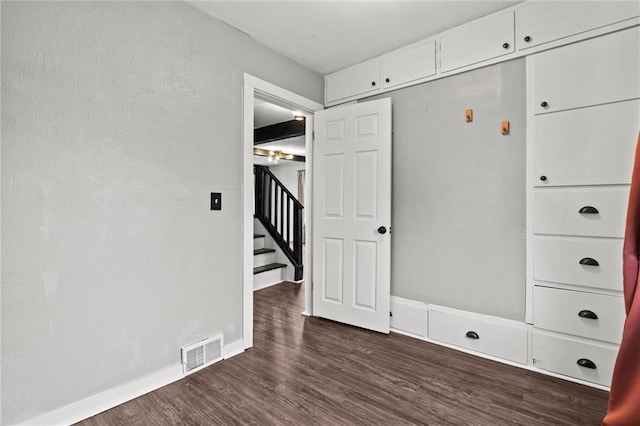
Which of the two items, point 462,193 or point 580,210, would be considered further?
point 462,193

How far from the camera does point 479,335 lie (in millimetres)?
2396

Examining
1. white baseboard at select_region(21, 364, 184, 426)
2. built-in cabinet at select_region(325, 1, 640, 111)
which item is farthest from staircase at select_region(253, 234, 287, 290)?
built-in cabinet at select_region(325, 1, 640, 111)

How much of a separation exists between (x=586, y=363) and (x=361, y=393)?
1406mm

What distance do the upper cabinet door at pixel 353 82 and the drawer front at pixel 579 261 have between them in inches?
75.0

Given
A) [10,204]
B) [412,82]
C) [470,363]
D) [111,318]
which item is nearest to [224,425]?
[111,318]

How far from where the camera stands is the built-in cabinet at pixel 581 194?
1.88 m

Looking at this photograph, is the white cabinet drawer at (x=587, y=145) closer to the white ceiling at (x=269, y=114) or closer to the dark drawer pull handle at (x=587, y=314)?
the dark drawer pull handle at (x=587, y=314)

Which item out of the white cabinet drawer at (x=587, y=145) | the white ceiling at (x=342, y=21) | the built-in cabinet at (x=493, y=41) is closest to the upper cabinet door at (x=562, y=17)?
the built-in cabinet at (x=493, y=41)

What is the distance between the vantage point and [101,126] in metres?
1.76

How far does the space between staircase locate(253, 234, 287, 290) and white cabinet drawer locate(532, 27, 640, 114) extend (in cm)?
349

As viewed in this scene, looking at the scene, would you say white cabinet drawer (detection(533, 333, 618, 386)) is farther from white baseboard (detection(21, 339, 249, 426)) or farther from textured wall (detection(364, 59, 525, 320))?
white baseboard (detection(21, 339, 249, 426))

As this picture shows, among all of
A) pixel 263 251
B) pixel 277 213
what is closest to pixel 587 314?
pixel 263 251

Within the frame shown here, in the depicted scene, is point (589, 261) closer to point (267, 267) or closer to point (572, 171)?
point (572, 171)

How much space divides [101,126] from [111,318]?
3.54 feet
